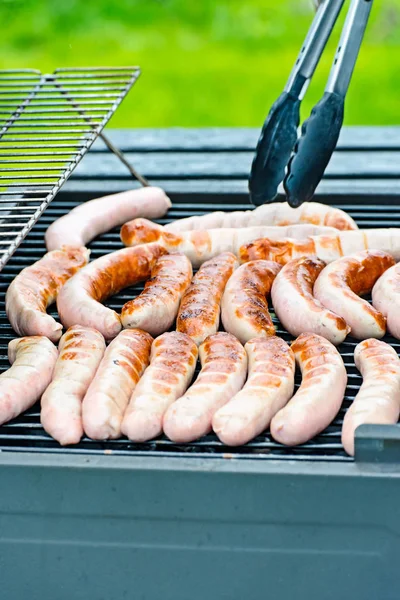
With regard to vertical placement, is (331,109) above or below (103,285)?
above

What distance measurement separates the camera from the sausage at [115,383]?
2.51 m

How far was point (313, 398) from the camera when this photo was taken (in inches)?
98.4

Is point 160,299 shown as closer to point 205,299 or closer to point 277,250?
point 205,299

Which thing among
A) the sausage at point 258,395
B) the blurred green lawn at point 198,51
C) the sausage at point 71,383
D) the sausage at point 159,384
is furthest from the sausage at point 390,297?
the blurred green lawn at point 198,51

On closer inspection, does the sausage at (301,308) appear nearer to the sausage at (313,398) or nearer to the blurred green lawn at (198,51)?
the sausage at (313,398)

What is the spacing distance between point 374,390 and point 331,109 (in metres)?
0.89

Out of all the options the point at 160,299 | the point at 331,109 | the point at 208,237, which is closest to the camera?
the point at 331,109

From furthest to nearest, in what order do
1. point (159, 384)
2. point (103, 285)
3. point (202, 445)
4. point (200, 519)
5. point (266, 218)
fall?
point (266, 218) < point (103, 285) < point (159, 384) < point (202, 445) < point (200, 519)

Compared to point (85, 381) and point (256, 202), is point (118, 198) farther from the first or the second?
point (85, 381)

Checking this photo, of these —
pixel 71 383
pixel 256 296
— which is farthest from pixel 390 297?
pixel 71 383

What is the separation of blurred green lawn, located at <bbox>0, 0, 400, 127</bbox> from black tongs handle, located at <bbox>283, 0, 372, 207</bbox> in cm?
500

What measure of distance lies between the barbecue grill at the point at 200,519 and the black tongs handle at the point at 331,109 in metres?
0.85

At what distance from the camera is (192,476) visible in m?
2.29

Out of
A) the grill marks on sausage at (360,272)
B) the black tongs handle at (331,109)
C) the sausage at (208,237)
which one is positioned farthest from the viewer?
the sausage at (208,237)
